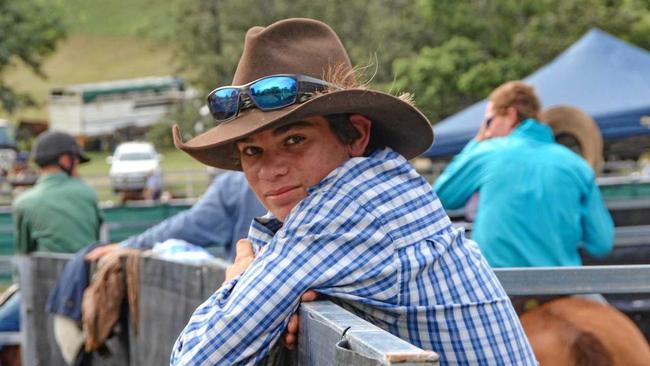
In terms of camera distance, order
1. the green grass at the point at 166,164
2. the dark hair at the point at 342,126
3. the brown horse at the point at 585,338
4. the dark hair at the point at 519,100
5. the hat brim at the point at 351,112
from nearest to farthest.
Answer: the hat brim at the point at 351,112
the dark hair at the point at 342,126
the brown horse at the point at 585,338
the dark hair at the point at 519,100
the green grass at the point at 166,164

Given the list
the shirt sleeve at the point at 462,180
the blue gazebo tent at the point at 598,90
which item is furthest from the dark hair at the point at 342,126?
the blue gazebo tent at the point at 598,90

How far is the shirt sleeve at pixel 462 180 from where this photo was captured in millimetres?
5770

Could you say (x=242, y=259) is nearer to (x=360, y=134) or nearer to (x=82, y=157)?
(x=360, y=134)

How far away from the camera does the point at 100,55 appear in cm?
10731

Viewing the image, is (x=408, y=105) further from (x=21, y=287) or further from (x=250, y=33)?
(x=21, y=287)

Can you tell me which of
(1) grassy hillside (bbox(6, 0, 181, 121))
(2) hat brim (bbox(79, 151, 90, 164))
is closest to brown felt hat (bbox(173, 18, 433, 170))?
(2) hat brim (bbox(79, 151, 90, 164))

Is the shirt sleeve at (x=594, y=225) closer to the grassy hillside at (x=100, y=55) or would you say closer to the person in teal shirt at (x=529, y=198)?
the person in teal shirt at (x=529, y=198)

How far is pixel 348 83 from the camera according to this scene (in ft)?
9.93

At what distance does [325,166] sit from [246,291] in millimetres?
447

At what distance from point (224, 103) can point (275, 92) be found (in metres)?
0.19

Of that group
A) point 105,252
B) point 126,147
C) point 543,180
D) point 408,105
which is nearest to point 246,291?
point 408,105

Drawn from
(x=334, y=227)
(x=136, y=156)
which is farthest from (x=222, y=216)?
(x=136, y=156)

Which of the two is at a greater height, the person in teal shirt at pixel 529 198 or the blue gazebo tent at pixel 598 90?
the person in teal shirt at pixel 529 198

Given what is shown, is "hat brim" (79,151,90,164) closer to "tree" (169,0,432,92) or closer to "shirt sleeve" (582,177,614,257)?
"shirt sleeve" (582,177,614,257)
